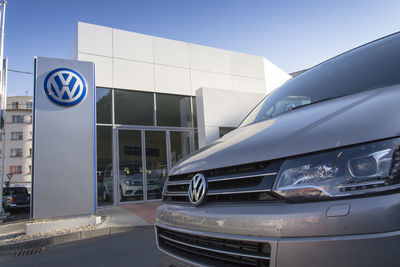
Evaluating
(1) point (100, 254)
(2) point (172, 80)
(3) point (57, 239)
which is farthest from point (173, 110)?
(1) point (100, 254)

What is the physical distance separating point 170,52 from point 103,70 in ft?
9.31

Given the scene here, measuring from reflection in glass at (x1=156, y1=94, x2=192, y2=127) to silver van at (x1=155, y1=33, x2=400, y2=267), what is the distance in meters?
10.1

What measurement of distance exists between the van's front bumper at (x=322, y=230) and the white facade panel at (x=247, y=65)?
12261 mm

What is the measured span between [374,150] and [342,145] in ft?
0.37

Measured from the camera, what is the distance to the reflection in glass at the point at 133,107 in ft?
35.9

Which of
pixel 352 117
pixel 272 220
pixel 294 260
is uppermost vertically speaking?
pixel 352 117

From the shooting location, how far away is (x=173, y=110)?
12.0m

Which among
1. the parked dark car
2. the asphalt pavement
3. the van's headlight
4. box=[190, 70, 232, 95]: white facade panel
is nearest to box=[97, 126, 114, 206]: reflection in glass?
box=[190, 70, 232, 95]: white facade panel

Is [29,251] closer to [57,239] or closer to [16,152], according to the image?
[57,239]

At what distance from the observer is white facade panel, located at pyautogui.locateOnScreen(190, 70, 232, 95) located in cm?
1230

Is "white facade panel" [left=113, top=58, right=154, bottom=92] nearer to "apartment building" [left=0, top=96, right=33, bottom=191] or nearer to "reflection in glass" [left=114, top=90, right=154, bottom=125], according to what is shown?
"reflection in glass" [left=114, top=90, right=154, bottom=125]

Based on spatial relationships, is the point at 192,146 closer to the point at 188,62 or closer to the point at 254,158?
the point at 188,62

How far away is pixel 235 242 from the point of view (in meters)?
1.33

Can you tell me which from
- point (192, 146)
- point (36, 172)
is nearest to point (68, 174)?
point (36, 172)
